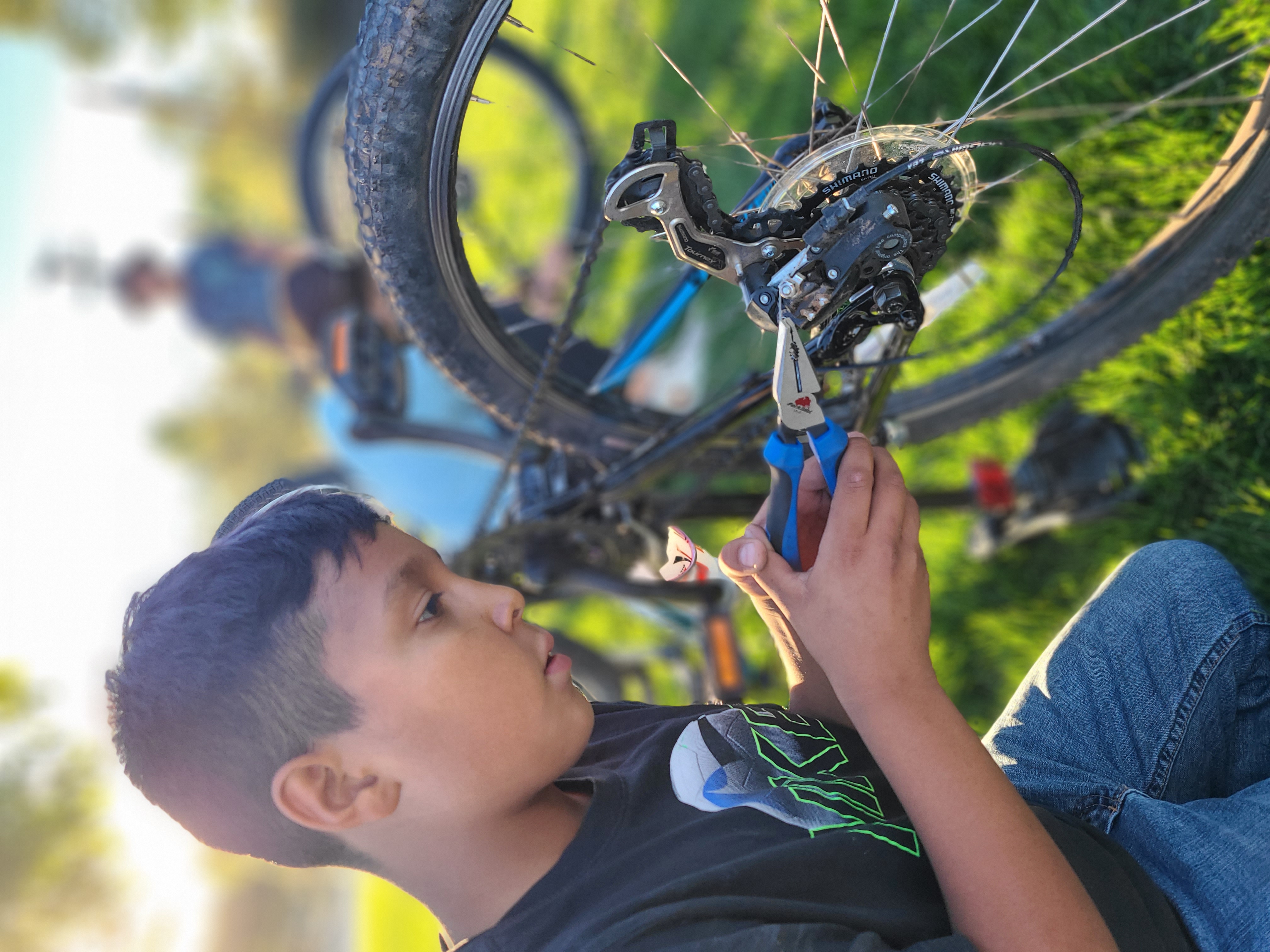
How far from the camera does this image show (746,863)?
0.70 m

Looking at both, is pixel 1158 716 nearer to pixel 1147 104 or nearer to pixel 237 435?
pixel 1147 104

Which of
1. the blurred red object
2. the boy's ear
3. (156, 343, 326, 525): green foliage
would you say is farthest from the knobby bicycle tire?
(156, 343, 326, 525): green foliage

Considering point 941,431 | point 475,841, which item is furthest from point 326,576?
point 941,431

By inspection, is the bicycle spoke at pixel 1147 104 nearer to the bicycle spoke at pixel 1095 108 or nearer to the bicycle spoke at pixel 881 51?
the bicycle spoke at pixel 1095 108

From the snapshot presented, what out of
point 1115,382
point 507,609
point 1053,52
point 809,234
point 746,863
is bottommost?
point 746,863

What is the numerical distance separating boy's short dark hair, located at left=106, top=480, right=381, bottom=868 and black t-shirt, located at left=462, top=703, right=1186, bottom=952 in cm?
22

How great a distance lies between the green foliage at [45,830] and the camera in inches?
240

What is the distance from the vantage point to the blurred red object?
160 cm

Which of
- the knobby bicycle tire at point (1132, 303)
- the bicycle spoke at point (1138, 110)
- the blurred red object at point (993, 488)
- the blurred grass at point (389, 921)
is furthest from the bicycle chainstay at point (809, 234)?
the blurred grass at point (389, 921)

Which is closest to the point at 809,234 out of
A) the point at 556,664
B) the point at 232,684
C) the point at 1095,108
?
the point at 556,664

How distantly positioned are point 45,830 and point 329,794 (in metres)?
7.17

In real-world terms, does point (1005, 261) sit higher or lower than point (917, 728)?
higher

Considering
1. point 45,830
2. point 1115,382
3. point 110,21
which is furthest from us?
point 110,21

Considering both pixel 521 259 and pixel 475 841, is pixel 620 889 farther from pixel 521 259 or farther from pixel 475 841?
pixel 521 259
